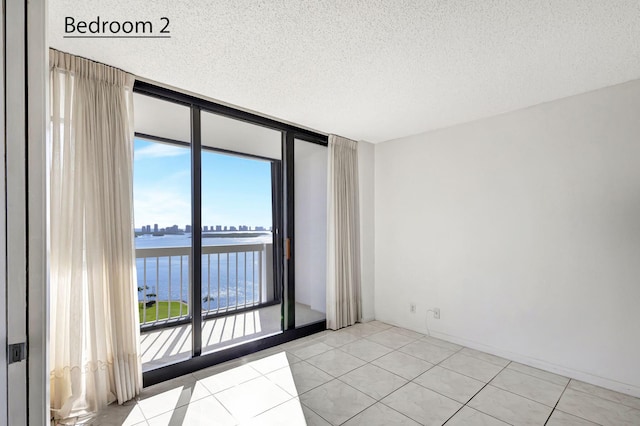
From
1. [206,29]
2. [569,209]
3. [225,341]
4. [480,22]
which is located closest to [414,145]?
[569,209]

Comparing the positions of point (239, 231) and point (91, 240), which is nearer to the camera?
point (91, 240)

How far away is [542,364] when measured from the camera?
2832 mm

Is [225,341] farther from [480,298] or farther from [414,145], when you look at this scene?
[414,145]

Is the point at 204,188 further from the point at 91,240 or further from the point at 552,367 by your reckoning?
the point at 552,367

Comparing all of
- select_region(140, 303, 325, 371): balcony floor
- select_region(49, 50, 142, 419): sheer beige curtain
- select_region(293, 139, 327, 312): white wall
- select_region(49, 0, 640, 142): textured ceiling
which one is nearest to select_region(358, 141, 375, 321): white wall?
select_region(293, 139, 327, 312): white wall

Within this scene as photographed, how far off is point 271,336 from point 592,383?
9.66ft

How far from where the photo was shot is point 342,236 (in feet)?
12.9

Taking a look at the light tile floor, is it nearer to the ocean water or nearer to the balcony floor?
the balcony floor

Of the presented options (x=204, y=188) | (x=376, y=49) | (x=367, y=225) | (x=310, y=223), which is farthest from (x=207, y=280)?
(x=376, y=49)

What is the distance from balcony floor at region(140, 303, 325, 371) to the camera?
317cm

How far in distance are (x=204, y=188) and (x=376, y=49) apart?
95.4 inches

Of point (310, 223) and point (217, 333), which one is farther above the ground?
point (310, 223)

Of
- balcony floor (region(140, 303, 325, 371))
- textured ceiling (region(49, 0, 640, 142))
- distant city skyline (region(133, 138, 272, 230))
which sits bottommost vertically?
balcony floor (region(140, 303, 325, 371))

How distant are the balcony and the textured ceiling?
7.88ft
